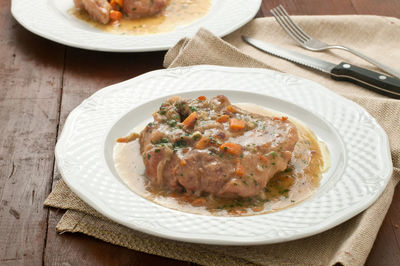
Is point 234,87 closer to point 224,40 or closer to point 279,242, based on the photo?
point 224,40

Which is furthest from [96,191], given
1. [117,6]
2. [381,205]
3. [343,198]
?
[117,6]

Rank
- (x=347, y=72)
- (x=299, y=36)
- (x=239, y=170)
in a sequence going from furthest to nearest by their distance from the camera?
(x=299, y=36)
(x=347, y=72)
(x=239, y=170)

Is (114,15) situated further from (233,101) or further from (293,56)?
(233,101)

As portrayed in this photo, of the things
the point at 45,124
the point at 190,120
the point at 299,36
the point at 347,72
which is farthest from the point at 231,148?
the point at 299,36

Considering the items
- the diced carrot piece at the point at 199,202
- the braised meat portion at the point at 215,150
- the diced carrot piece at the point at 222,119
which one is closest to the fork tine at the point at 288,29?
the braised meat portion at the point at 215,150

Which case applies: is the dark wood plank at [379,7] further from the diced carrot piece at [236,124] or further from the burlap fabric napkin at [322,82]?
the diced carrot piece at [236,124]

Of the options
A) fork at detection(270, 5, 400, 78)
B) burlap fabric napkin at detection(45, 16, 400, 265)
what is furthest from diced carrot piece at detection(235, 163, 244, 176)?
fork at detection(270, 5, 400, 78)
